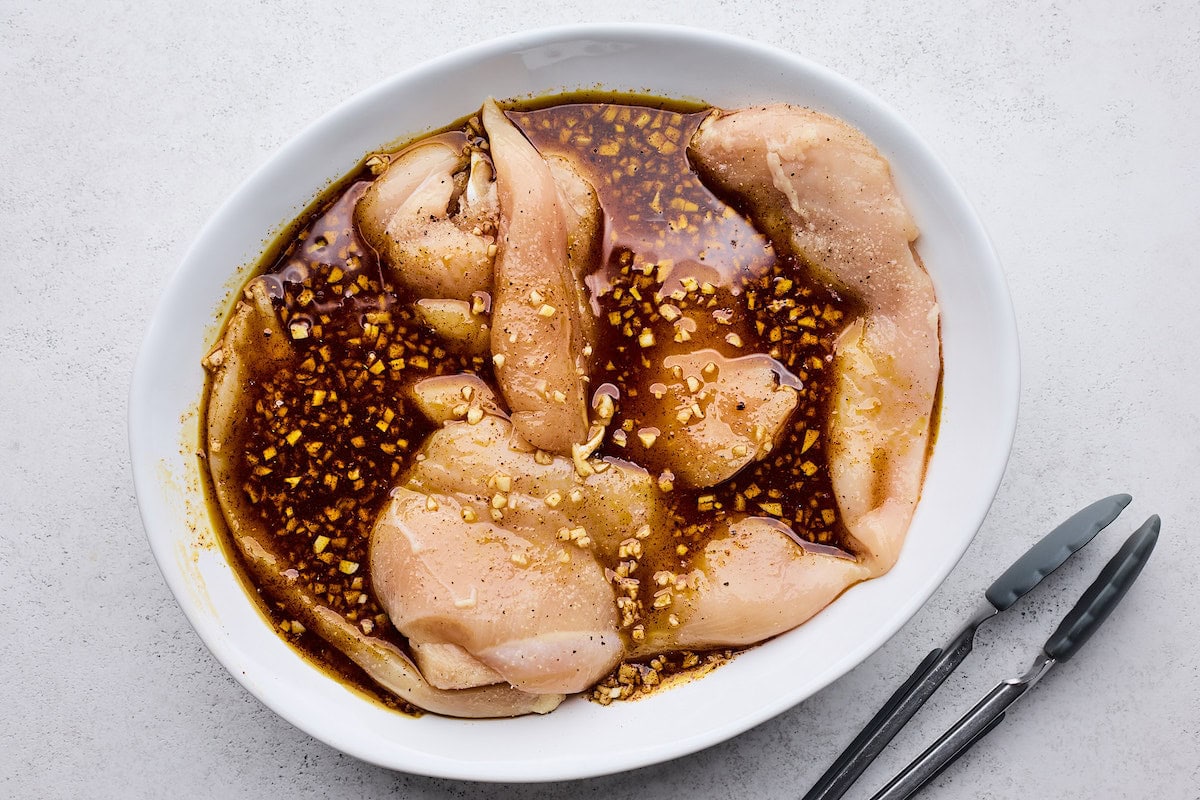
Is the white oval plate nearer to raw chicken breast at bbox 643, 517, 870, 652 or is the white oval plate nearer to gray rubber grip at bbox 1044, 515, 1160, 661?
raw chicken breast at bbox 643, 517, 870, 652

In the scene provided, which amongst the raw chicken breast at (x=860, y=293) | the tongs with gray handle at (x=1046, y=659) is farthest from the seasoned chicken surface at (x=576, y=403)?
the tongs with gray handle at (x=1046, y=659)

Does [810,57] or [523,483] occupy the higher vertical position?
[810,57]

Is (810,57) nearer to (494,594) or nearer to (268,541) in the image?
(494,594)

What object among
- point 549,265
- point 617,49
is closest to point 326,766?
point 549,265

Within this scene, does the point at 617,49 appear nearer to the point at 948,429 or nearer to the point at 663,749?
the point at 948,429

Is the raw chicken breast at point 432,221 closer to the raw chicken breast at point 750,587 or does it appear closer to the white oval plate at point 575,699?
the white oval plate at point 575,699

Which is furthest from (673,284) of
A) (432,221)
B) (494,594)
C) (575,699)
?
(575,699)

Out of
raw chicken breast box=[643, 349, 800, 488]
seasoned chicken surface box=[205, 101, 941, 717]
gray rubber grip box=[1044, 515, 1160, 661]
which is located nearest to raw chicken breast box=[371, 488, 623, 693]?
seasoned chicken surface box=[205, 101, 941, 717]
